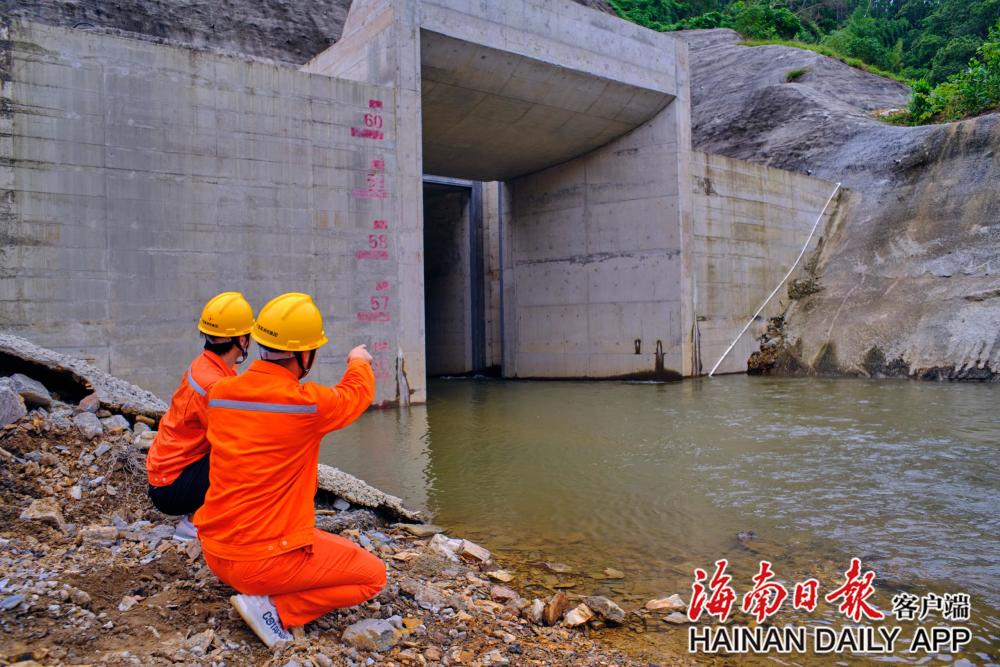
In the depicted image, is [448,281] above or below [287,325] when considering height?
above

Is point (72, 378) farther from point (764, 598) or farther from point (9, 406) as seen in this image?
point (764, 598)

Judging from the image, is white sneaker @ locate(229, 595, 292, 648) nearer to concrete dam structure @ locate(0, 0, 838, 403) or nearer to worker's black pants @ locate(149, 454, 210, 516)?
worker's black pants @ locate(149, 454, 210, 516)

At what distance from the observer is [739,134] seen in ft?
80.4

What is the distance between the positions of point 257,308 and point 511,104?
21.6ft

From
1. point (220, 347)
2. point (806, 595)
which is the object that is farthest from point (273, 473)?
point (806, 595)

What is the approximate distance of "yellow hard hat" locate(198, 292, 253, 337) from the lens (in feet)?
11.1

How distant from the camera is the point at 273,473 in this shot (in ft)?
8.81

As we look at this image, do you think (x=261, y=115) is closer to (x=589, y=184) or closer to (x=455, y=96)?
(x=455, y=96)

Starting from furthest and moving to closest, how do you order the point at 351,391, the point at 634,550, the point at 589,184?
1. the point at 589,184
2. the point at 634,550
3. the point at 351,391

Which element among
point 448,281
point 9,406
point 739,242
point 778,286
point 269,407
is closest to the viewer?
point 269,407

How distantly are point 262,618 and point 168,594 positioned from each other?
0.59m

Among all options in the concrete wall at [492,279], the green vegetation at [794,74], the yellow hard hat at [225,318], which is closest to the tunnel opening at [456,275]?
the concrete wall at [492,279]

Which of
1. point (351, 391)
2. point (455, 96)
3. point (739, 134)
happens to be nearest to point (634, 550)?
point (351, 391)

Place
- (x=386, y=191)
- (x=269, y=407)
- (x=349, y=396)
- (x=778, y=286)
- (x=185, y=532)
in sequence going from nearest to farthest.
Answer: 1. (x=269, y=407)
2. (x=349, y=396)
3. (x=185, y=532)
4. (x=386, y=191)
5. (x=778, y=286)
